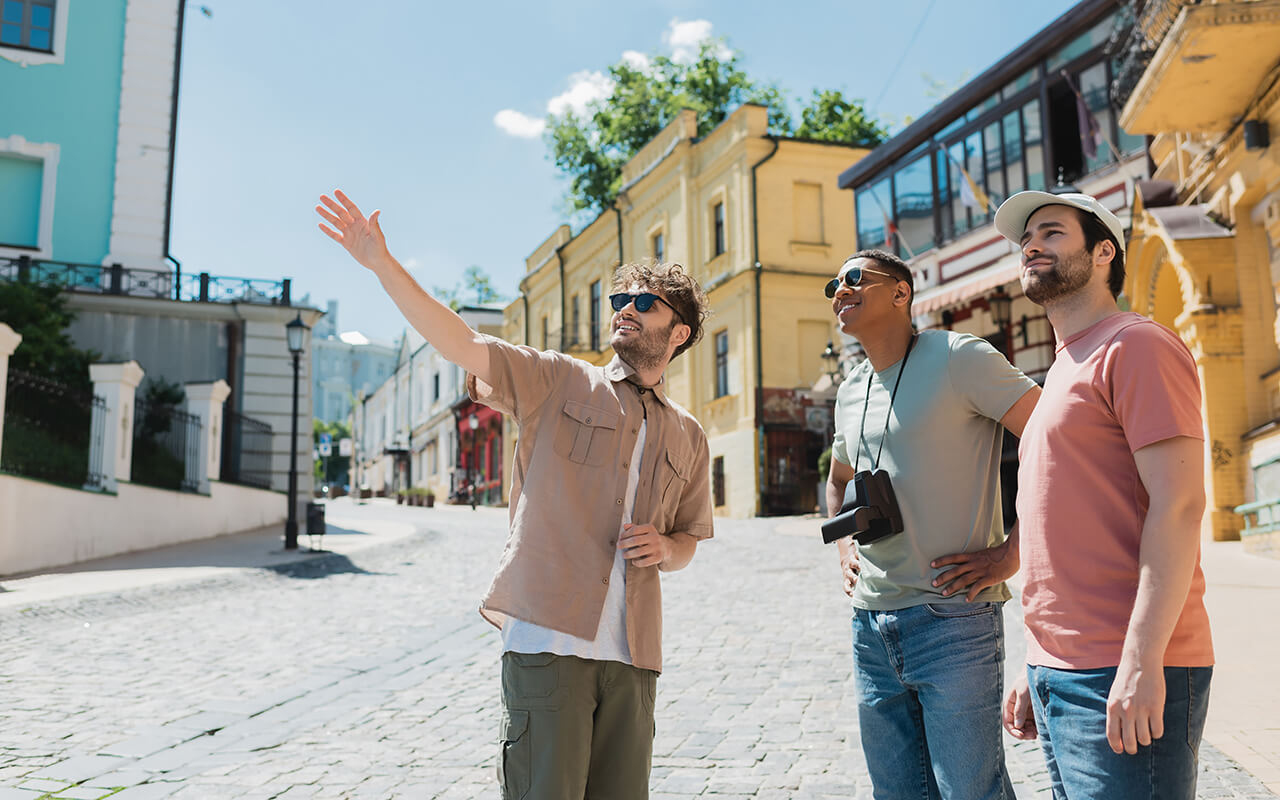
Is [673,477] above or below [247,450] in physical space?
below

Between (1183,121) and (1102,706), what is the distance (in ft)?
38.7

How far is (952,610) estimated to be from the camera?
8.34 ft

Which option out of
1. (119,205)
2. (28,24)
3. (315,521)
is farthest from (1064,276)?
(28,24)

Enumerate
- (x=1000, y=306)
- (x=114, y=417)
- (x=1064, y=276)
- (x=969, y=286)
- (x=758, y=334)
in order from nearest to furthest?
(x=1064, y=276) < (x=114, y=417) < (x=969, y=286) < (x=1000, y=306) < (x=758, y=334)

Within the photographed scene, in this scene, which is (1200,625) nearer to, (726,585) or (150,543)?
(726,585)

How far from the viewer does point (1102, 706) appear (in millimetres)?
2035

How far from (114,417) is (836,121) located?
30496 millimetres

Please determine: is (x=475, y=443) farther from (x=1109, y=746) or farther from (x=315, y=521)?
(x=1109, y=746)

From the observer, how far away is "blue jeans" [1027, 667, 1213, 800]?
1.97m

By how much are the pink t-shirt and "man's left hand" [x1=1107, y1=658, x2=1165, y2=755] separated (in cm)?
10

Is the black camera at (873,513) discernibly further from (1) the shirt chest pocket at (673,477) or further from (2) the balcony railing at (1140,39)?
(2) the balcony railing at (1140,39)

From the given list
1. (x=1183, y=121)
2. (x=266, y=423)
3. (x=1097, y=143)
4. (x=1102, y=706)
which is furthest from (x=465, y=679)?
(x=266, y=423)

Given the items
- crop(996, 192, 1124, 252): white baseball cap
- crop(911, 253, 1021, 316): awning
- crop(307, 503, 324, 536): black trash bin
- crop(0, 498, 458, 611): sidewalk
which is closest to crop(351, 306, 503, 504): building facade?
crop(0, 498, 458, 611): sidewalk

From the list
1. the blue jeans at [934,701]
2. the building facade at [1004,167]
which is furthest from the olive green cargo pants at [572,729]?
the building facade at [1004,167]
